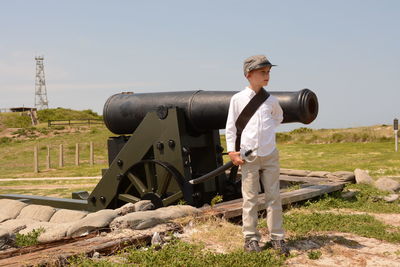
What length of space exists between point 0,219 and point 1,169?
20.6m

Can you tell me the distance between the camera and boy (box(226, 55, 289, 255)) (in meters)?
4.61

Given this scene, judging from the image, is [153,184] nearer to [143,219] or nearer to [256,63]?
[143,219]

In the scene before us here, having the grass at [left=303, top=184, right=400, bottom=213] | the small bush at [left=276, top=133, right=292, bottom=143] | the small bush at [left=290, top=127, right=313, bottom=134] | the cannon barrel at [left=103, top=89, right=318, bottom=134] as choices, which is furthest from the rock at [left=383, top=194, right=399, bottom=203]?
the small bush at [left=290, top=127, right=313, bottom=134]

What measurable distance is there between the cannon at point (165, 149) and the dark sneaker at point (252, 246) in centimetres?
156

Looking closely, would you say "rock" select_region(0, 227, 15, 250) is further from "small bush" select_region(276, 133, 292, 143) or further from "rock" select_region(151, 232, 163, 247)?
"small bush" select_region(276, 133, 292, 143)

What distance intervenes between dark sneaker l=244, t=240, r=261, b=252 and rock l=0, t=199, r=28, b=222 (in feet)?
16.5

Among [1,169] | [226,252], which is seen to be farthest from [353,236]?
[1,169]

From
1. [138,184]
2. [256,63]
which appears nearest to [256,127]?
[256,63]

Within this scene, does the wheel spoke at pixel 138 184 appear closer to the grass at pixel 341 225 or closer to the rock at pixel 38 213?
the rock at pixel 38 213

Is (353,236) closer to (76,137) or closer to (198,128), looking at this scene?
(198,128)

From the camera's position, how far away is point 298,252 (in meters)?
4.88

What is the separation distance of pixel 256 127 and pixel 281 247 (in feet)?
3.69

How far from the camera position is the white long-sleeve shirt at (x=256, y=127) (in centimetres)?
461

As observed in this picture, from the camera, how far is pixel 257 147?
460 centimetres
